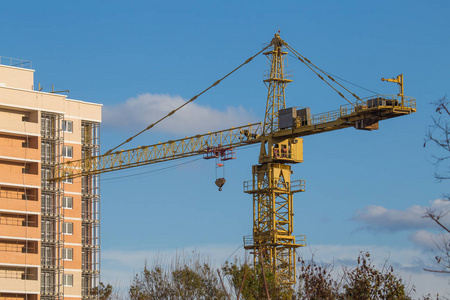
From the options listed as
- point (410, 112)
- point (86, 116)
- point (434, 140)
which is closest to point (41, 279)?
point (86, 116)

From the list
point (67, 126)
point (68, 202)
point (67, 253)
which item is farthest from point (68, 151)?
point (67, 253)

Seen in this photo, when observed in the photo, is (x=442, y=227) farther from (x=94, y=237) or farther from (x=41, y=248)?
(x=94, y=237)

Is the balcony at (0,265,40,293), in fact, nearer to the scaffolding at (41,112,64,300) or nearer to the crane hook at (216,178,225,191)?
the scaffolding at (41,112,64,300)

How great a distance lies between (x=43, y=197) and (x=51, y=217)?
262cm

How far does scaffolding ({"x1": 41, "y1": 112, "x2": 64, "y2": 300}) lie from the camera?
103562 mm

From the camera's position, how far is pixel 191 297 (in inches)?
3095

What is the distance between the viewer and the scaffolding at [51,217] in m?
104

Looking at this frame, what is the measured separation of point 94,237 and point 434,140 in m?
96.1

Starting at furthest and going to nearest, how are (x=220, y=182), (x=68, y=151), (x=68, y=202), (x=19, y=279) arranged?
(x=68, y=151) → (x=68, y=202) → (x=220, y=182) → (x=19, y=279)

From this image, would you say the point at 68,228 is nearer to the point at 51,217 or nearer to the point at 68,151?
the point at 51,217

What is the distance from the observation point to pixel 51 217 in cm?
10500

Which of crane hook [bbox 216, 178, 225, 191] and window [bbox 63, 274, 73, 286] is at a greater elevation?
crane hook [bbox 216, 178, 225, 191]

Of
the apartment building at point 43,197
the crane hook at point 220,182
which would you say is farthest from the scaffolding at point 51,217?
the crane hook at point 220,182

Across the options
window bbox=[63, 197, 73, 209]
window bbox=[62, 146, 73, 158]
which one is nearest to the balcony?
window bbox=[63, 197, 73, 209]
